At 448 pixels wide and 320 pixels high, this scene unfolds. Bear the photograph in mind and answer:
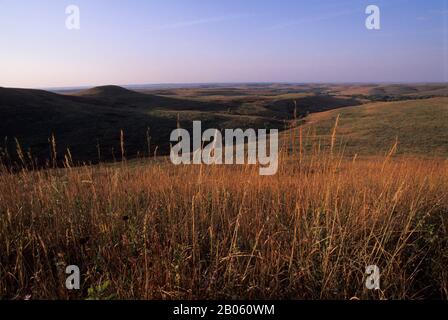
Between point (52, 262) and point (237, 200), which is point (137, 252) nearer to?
point (52, 262)

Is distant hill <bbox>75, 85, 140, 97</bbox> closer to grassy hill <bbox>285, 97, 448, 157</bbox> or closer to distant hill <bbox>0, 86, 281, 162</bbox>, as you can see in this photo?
distant hill <bbox>0, 86, 281, 162</bbox>

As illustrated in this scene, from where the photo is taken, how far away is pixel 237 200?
15.4 ft

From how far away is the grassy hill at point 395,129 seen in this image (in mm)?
19438

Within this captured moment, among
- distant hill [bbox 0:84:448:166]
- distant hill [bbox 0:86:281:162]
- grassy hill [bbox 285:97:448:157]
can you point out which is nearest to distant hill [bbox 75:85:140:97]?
distant hill [bbox 0:84:448:166]

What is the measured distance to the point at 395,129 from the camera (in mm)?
25078

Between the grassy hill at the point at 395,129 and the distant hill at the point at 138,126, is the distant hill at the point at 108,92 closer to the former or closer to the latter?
the distant hill at the point at 138,126

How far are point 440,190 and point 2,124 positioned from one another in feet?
114

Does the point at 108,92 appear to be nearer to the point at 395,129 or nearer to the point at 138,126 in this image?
the point at 138,126

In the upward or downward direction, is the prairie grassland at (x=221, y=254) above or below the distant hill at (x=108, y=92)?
below

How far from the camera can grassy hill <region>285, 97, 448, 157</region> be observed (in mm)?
19438

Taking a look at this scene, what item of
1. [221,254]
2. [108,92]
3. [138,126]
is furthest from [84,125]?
[108,92]

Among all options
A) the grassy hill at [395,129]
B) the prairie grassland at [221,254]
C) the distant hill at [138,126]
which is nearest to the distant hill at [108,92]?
the distant hill at [138,126]
